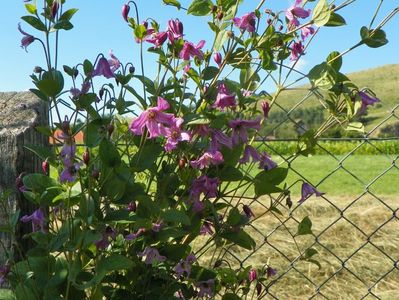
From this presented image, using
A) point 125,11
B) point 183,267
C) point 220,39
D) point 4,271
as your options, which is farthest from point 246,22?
point 4,271

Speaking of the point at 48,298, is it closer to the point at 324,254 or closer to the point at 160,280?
the point at 160,280

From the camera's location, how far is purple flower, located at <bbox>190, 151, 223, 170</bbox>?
5.21ft

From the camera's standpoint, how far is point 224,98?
1.57 m

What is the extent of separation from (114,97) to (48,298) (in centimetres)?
51

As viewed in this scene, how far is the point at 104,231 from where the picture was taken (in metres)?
1.60

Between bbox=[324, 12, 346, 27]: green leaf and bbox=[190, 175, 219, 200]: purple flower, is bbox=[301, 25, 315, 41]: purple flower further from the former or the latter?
bbox=[190, 175, 219, 200]: purple flower

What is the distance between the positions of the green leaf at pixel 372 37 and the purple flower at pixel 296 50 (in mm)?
162

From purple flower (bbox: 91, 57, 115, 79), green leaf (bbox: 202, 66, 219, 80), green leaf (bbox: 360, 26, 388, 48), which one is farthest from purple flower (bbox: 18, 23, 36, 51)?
green leaf (bbox: 360, 26, 388, 48)

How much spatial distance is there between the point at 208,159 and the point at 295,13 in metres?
0.45

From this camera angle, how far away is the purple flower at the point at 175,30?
1606 millimetres

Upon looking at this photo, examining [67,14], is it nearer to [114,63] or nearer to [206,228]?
[114,63]

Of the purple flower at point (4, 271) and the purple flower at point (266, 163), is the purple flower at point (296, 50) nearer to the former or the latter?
the purple flower at point (266, 163)

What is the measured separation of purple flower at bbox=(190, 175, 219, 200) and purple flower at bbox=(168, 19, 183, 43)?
348 millimetres

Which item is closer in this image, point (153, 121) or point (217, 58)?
point (153, 121)
